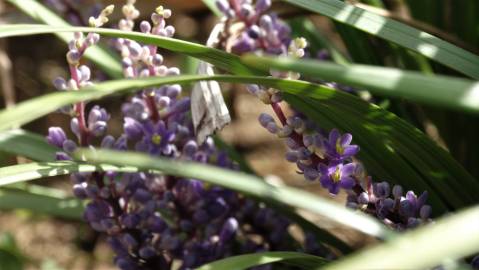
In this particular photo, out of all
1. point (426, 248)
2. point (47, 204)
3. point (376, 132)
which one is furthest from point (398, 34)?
point (47, 204)

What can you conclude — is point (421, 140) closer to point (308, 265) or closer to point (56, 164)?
point (308, 265)

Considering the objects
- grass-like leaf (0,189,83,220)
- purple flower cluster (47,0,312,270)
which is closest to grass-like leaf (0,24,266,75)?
purple flower cluster (47,0,312,270)

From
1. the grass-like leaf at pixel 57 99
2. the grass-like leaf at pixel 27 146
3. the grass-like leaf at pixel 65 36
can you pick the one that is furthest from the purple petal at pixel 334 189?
the grass-like leaf at pixel 65 36

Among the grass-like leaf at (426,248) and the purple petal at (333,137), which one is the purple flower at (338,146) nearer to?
the purple petal at (333,137)

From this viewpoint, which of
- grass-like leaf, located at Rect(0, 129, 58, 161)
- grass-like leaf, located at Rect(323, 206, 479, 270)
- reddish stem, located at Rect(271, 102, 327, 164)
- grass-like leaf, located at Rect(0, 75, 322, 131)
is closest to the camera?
grass-like leaf, located at Rect(323, 206, 479, 270)

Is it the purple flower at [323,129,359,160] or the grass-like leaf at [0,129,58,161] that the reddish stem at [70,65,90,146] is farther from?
the purple flower at [323,129,359,160]

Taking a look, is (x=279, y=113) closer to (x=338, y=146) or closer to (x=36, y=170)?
(x=338, y=146)

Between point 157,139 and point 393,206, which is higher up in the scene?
point 157,139
